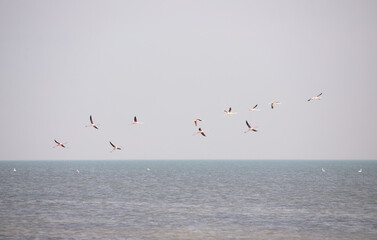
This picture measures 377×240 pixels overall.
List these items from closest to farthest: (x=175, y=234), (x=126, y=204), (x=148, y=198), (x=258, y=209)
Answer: (x=175, y=234), (x=258, y=209), (x=126, y=204), (x=148, y=198)

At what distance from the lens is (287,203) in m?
55.2

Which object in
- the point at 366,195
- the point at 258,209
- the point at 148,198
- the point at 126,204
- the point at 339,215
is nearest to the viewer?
the point at 339,215

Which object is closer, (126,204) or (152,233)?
(152,233)

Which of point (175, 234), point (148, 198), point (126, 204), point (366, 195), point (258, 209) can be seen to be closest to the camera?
point (175, 234)

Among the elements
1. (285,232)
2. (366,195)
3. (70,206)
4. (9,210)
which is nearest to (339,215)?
(285,232)

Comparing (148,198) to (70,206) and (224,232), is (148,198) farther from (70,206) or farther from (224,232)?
(224,232)

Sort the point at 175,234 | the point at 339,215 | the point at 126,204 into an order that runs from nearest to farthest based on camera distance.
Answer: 1. the point at 175,234
2. the point at 339,215
3. the point at 126,204

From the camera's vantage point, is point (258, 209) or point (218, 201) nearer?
point (258, 209)

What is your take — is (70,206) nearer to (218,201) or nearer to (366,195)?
(218,201)

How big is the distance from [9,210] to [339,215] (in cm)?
3250

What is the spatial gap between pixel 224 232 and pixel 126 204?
19.9 meters

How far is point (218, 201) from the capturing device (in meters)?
56.6

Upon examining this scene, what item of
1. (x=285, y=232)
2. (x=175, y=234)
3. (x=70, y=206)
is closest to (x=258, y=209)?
(x=285, y=232)

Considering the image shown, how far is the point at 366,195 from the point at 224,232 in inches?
1439
